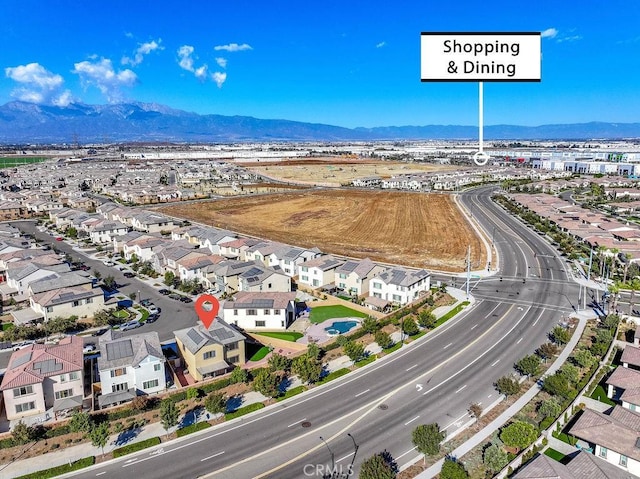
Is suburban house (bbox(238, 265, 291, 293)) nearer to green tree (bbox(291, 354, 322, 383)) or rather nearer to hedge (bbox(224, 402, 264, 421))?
green tree (bbox(291, 354, 322, 383))

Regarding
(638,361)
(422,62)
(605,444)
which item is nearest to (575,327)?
(638,361)

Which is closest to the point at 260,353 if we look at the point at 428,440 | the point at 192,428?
the point at 192,428

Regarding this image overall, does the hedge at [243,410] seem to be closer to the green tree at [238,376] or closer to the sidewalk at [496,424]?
the green tree at [238,376]

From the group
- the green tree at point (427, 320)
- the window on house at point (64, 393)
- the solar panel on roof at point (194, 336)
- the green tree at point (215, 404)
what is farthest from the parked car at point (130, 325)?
the green tree at point (427, 320)

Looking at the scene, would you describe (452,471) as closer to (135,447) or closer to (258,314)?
(135,447)

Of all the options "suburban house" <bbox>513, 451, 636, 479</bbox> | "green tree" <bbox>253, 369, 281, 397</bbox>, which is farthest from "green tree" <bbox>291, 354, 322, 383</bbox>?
"suburban house" <bbox>513, 451, 636, 479</bbox>
